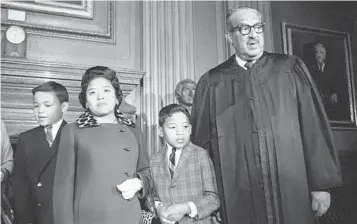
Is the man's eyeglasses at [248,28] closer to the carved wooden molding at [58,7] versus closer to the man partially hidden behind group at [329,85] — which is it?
the carved wooden molding at [58,7]

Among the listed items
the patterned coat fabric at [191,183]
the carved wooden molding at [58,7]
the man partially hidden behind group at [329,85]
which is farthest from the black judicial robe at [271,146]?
the man partially hidden behind group at [329,85]

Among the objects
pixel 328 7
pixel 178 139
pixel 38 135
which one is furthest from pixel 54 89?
pixel 328 7

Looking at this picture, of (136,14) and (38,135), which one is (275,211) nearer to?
(38,135)

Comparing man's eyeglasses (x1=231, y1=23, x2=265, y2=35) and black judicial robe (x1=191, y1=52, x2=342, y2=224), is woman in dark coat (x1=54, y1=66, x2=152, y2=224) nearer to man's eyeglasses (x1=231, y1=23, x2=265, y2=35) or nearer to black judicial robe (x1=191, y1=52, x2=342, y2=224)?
black judicial robe (x1=191, y1=52, x2=342, y2=224)

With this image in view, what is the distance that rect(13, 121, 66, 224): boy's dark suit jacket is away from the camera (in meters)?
2.31

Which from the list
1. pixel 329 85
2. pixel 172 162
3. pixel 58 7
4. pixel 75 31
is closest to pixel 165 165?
pixel 172 162

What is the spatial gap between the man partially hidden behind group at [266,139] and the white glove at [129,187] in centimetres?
58

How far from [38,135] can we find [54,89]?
1.08 ft

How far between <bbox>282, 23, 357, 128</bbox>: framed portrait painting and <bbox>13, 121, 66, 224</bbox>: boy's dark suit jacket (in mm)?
3047

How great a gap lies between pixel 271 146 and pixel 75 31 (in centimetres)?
216

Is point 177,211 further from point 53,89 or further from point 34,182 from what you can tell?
point 53,89

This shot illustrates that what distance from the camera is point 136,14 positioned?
12.3 feet

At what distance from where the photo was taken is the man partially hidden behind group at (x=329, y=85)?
4500mm

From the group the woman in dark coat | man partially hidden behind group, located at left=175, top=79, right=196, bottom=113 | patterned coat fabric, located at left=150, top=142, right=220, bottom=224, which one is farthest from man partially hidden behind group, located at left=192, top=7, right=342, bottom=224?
man partially hidden behind group, located at left=175, top=79, right=196, bottom=113
